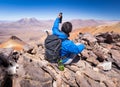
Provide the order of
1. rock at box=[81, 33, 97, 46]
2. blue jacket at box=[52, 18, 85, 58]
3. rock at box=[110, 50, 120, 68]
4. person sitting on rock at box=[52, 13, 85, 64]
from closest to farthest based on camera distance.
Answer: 1. person sitting on rock at box=[52, 13, 85, 64]
2. blue jacket at box=[52, 18, 85, 58]
3. rock at box=[110, 50, 120, 68]
4. rock at box=[81, 33, 97, 46]

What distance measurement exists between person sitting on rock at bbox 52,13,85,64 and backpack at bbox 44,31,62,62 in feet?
0.70

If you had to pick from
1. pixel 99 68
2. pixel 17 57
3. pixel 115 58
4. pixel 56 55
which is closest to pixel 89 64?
pixel 99 68

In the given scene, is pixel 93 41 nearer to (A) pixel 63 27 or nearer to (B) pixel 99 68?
(B) pixel 99 68

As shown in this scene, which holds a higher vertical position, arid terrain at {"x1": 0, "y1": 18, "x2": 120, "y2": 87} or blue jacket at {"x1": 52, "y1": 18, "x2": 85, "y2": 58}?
blue jacket at {"x1": 52, "y1": 18, "x2": 85, "y2": 58}

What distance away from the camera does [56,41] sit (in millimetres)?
12836

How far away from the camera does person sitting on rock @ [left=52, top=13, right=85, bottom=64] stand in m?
12.6

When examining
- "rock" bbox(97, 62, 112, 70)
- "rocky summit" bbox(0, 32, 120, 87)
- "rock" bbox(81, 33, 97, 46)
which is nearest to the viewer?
"rocky summit" bbox(0, 32, 120, 87)

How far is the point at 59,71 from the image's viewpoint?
12953 millimetres

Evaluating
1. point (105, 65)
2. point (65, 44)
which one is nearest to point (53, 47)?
point (65, 44)

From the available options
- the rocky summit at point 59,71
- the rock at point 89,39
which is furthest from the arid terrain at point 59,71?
the rock at point 89,39

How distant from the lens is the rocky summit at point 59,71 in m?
11.3

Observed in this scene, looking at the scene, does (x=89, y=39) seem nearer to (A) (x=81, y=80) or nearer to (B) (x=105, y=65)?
(B) (x=105, y=65)

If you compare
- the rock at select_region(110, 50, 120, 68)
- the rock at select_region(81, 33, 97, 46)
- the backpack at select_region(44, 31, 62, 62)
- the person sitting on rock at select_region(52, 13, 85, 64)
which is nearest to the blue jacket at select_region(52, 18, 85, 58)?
the person sitting on rock at select_region(52, 13, 85, 64)

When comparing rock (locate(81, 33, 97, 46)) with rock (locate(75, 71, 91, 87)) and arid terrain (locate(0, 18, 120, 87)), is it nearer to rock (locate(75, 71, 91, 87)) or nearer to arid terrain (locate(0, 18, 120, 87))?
arid terrain (locate(0, 18, 120, 87))
